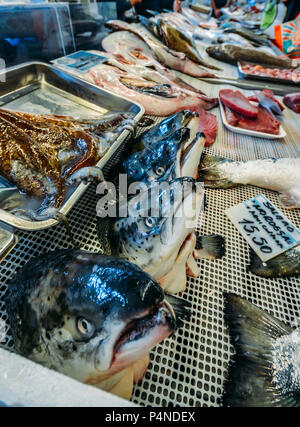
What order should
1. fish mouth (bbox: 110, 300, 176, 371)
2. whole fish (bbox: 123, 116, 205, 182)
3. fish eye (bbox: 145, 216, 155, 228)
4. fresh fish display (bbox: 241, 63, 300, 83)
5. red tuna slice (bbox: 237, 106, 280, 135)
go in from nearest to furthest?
fish mouth (bbox: 110, 300, 176, 371) < fish eye (bbox: 145, 216, 155, 228) < whole fish (bbox: 123, 116, 205, 182) < red tuna slice (bbox: 237, 106, 280, 135) < fresh fish display (bbox: 241, 63, 300, 83)

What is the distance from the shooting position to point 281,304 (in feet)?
4.30

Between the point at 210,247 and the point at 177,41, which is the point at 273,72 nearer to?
the point at 177,41

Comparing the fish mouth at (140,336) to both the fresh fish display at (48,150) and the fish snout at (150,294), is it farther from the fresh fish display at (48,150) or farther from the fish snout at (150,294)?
the fresh fish display at (48,150)

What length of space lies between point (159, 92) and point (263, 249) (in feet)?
6.74

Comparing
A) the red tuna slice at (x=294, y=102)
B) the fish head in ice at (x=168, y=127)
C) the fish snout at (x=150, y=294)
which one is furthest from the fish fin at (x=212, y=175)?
the red tuna slice at (x=294, y=102)

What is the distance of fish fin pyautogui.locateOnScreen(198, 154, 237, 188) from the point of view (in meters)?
2.00

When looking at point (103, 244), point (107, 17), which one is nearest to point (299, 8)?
point (107, 17)

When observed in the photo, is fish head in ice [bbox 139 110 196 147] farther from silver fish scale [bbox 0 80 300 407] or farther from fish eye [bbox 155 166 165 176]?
silver fish scale [bbox 0 80 300 407]

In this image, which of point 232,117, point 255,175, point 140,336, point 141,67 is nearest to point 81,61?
point 141,67

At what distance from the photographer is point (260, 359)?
1053 mm

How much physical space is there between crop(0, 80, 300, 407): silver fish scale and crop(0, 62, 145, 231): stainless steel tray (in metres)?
0.92

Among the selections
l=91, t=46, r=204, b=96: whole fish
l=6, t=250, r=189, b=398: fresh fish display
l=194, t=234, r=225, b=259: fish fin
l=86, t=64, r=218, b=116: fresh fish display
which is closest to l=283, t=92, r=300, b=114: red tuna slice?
l=91, t=46, r=204, b=96: whole fish
